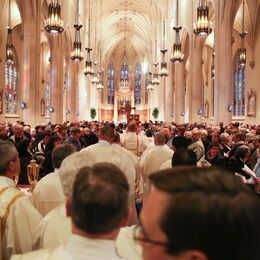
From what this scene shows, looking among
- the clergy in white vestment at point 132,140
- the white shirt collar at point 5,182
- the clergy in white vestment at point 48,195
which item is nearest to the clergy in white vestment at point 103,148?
the clergy in white vestment at point 48,195

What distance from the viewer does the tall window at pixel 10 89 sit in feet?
99.1

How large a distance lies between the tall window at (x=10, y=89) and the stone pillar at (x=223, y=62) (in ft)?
54.8

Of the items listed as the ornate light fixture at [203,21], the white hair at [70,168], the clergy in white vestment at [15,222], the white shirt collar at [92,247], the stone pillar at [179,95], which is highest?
the ornate light fixture at [203,21]

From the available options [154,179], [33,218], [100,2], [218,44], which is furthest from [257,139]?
[100,2]

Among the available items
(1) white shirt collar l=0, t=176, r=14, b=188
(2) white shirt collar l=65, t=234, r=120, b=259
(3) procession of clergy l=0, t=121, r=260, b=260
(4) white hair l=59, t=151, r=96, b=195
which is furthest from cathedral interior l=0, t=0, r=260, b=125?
(2) white shirt collar l=65, t=234, r=120, b=259

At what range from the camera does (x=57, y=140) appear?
689cm

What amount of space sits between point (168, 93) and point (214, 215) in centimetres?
3765

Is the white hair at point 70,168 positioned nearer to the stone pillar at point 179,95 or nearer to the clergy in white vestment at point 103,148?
the clergy in white vestment at point 103,148

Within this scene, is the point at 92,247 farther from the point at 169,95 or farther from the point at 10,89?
the point at 169,95

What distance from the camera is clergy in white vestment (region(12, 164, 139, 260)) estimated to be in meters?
1.72

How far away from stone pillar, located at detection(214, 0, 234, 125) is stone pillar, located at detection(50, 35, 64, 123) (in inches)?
428

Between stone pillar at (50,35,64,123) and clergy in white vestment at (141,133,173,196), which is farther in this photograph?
stone pillar at (50,35,64,123)

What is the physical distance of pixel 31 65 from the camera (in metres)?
20.4

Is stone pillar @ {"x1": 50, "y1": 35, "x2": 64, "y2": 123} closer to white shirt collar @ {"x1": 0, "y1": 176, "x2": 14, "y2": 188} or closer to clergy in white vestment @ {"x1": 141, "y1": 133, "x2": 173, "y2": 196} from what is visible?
clergy in white vestment @ {"x1": 141, "y1": 133, "x2": 173, "y2": 196}
